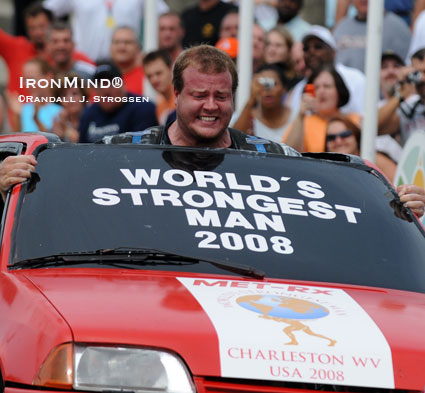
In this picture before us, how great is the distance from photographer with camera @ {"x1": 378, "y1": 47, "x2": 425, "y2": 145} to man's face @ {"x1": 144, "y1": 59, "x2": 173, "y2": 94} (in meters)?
2.56

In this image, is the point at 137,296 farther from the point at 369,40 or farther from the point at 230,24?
the point at 230,24

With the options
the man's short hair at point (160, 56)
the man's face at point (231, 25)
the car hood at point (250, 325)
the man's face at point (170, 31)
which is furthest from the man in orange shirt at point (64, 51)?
the car hood at point (250, 325)

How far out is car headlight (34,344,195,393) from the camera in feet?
12.2

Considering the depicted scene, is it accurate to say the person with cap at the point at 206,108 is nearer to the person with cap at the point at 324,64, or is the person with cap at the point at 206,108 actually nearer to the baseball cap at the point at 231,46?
the person with cap at the point at 324,64

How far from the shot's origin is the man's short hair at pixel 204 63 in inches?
237

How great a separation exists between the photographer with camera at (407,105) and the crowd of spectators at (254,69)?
0.01 metres

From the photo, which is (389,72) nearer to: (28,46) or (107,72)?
(107,72)

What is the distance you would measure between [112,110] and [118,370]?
8077mm

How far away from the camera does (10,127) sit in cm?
1407

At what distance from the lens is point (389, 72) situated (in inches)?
422

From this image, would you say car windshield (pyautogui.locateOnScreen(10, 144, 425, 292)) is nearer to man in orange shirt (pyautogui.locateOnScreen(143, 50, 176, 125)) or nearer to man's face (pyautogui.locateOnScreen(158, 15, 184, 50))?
man in orange shirt (pyautogui.locateOnScreen(143, 50, 176, 125))

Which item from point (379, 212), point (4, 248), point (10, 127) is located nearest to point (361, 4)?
point (10, 127)

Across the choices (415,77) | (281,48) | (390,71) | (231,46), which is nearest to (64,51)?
(231,46)

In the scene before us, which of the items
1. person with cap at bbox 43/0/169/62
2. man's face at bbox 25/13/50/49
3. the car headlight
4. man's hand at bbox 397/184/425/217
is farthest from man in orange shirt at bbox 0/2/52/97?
the car headlight
